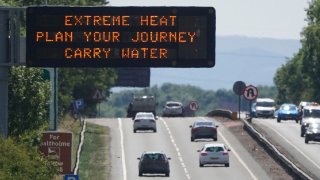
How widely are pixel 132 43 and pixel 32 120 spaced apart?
1223cm

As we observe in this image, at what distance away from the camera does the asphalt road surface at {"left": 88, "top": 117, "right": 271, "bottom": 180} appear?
64.1 m

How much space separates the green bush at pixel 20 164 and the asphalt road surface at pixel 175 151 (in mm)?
30718

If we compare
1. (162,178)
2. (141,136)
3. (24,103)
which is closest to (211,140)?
(141,136)

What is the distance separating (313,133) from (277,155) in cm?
1129

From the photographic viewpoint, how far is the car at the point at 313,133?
7769 cm

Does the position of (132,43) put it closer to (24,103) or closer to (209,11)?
(209,11)

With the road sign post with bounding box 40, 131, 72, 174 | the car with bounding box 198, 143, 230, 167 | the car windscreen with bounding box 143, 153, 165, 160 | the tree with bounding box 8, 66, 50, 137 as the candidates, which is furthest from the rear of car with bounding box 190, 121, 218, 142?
the road sign post with bounding box 40, 131, 72, 174

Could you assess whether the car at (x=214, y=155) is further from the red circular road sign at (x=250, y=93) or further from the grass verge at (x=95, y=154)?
the red circular road sign at (x=250, y=93)

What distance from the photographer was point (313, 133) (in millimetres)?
77812

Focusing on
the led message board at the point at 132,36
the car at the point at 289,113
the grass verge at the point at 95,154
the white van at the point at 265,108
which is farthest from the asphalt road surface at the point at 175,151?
the led message board at the point at 132,36

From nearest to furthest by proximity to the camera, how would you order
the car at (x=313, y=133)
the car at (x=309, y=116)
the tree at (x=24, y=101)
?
the tree at (x=24, y=101) → the car at (x=313, y=133) → the car at (x=309, y=116)

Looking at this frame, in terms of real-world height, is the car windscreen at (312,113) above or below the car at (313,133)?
above

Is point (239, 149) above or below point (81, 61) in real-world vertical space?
below

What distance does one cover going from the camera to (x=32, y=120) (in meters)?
41.5
